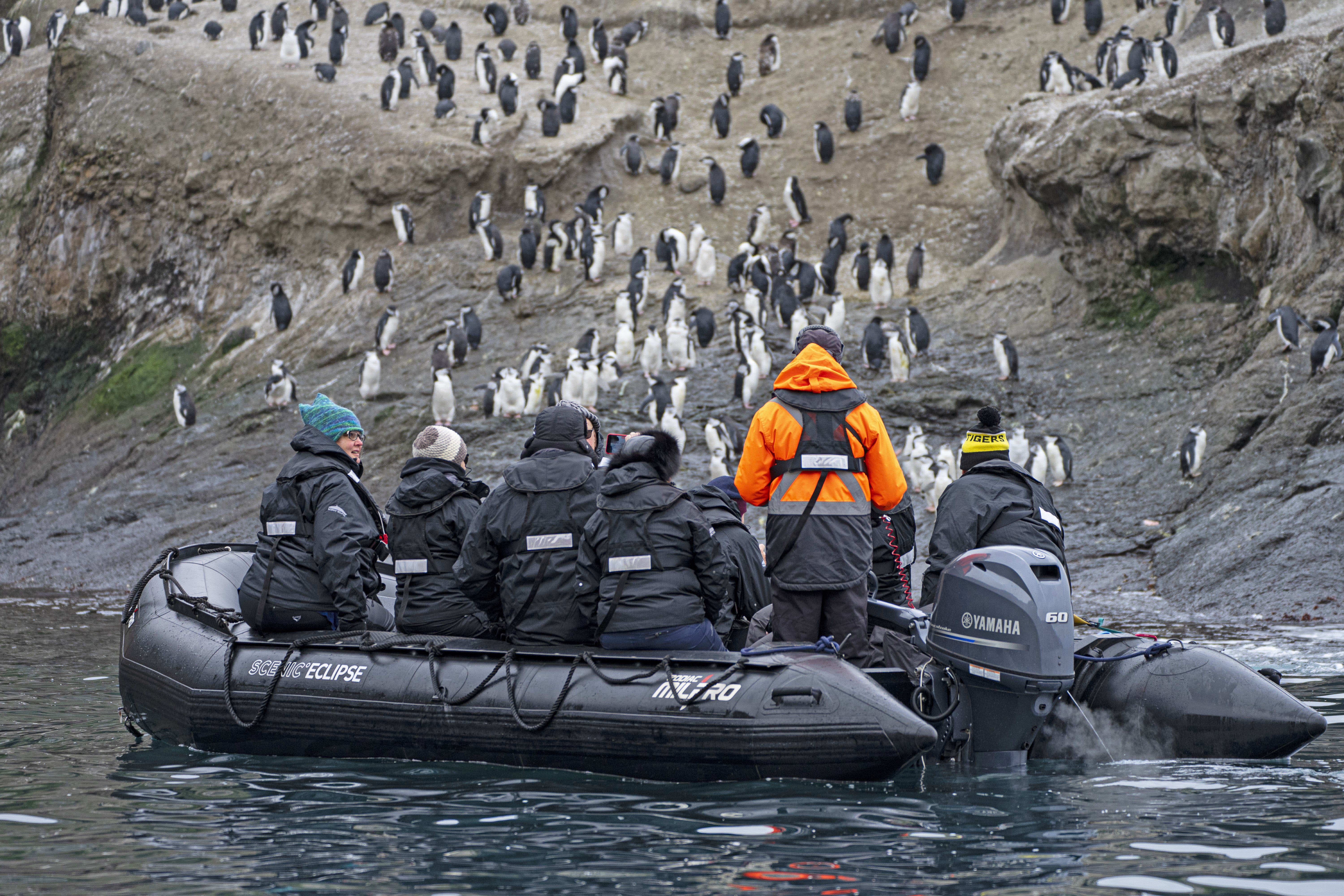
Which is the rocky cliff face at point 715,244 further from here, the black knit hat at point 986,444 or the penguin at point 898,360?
the black knit hat at point 986,444

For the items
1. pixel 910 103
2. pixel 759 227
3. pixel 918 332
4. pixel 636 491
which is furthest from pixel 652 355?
pixel 636 491

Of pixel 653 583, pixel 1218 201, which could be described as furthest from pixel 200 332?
pixel 653 583

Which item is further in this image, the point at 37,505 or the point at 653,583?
the point at 37,505

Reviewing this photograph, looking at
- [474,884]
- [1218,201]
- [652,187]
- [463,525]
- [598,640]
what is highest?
[652,187]

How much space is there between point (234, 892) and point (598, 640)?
97.1 inches

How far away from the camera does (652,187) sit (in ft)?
86.3

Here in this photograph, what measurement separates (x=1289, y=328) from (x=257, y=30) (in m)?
22.2

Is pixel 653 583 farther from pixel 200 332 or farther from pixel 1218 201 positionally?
pixel 200 332

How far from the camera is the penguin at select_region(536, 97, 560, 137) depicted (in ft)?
86.1

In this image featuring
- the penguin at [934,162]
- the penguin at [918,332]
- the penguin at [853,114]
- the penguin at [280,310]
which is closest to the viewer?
the penguin at [918,332]

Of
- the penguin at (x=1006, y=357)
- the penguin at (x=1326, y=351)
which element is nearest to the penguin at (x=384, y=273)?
the penguin at (x=1006, y=357)

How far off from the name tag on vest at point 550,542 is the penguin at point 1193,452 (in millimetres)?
9956

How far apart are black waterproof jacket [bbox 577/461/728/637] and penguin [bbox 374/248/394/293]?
58.6 ft

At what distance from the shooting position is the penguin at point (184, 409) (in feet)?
71.5
